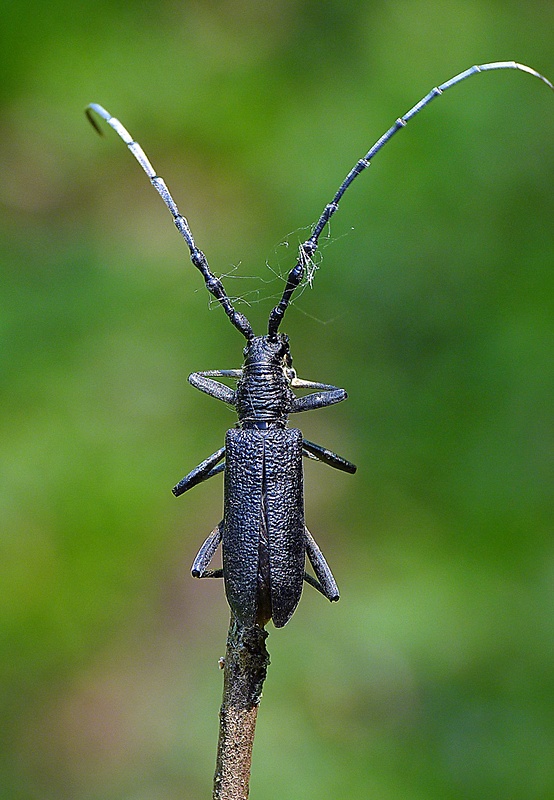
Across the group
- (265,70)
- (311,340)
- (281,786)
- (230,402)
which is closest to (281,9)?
(265,70)

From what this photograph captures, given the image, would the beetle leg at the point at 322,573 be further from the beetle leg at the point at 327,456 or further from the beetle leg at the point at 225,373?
the beetle leg at the point at 225,373

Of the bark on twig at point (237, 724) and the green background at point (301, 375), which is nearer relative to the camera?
the bark on twig at point (237, 724)

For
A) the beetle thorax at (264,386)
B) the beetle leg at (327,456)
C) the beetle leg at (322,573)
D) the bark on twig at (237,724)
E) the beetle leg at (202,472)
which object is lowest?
the bark on twig at (237,724)

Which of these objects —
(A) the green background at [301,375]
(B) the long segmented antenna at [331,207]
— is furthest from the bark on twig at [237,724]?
(A) the green background at [301,375]

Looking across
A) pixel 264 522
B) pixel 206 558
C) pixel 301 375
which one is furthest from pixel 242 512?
pixel 301 375

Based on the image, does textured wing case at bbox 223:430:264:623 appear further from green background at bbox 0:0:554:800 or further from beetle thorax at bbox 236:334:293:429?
green background at bbox 0:0:554:800

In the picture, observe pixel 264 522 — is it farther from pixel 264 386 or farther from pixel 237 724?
pixel 237 724

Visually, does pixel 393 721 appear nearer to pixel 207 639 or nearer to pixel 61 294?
pixel 207 639
